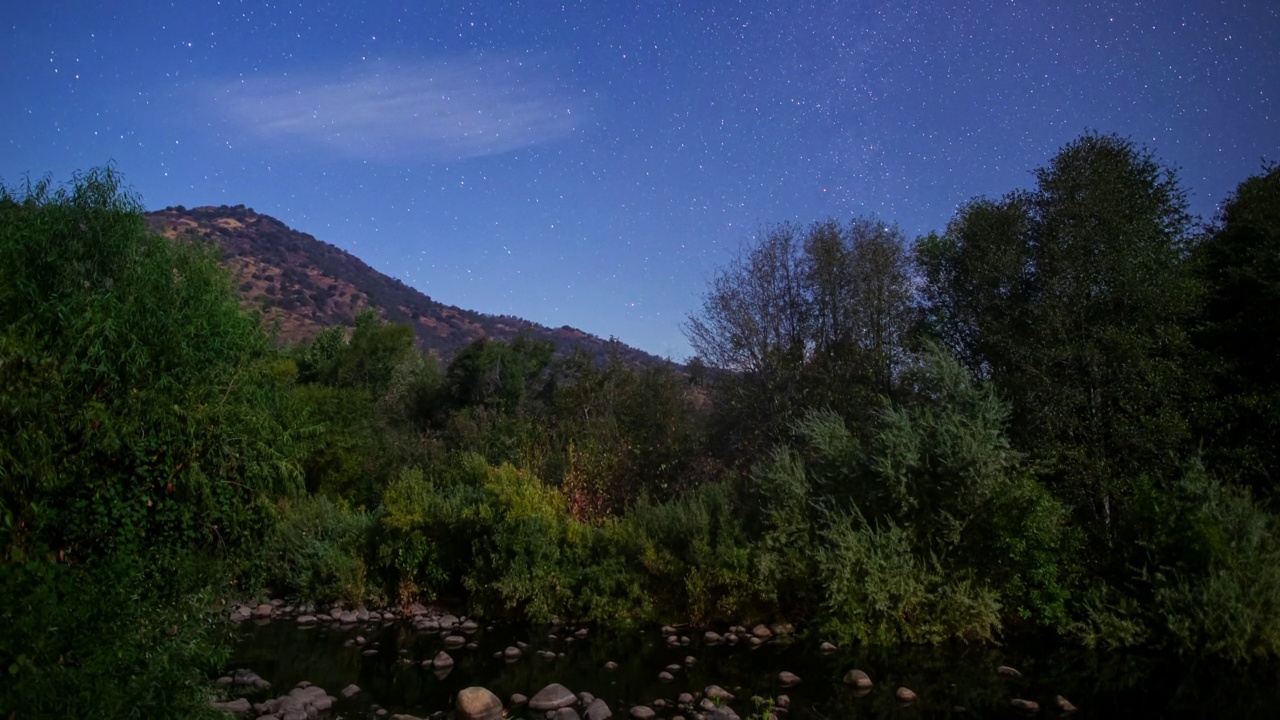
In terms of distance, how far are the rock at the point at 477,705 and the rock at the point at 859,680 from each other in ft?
17.1

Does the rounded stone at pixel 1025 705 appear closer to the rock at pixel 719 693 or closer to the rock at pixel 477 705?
the rock at pixel 719 693

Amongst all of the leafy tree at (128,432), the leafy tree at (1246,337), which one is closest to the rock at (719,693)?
the leafy tree at (128,432)

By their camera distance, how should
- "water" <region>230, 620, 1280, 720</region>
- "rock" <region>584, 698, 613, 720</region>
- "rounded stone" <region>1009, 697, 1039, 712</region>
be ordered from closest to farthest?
"rock" <region>584, 698, 613, 720</region> < "rounded stone" <region>1009, 697, 1039, 712</region> < "water" <region>230, 620, 1280, 720</region>

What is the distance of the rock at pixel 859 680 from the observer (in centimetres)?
1256

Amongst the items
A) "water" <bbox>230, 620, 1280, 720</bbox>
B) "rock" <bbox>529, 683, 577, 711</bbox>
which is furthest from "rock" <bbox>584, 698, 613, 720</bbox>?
"rock" <bbox>529, 683, 577, 711</bbox>

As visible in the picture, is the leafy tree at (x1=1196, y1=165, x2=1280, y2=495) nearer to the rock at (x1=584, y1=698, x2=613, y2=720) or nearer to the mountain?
the rock at (x1=584, y1=698, x2=613, y2=720)

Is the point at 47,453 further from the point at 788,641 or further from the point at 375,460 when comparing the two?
the point at 375,460

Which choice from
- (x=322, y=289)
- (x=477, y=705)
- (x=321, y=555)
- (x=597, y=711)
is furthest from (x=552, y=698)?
(x=322, y=289)

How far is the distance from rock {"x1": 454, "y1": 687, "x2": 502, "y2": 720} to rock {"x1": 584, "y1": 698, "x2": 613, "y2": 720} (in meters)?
1.20

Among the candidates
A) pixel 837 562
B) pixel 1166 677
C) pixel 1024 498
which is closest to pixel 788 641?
pixel 837 562

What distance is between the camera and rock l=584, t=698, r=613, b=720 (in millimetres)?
11266

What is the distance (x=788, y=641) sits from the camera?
15719 millimetres

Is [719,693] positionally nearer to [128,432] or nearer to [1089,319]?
[128,432]

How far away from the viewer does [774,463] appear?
665 inches
